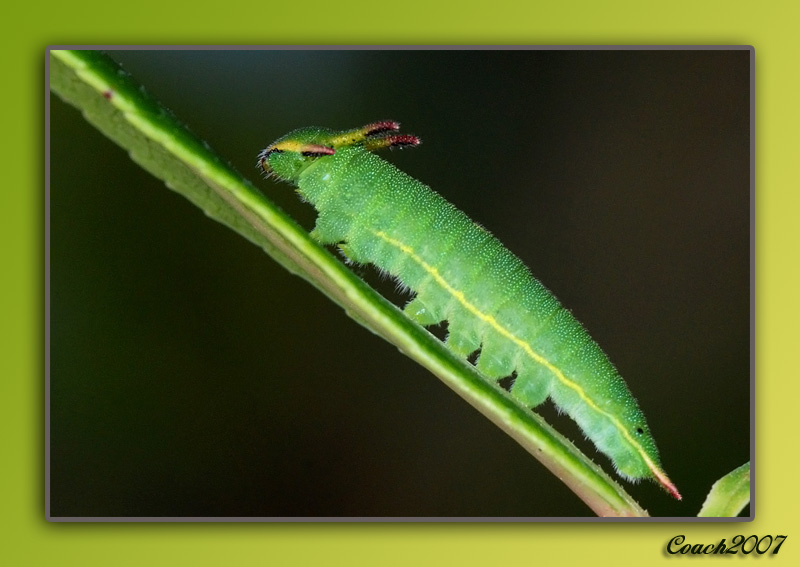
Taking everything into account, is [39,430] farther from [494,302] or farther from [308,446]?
[494,302]

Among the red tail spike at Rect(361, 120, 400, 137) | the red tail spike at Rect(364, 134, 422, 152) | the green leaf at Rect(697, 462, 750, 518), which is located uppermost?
the red tail spike at Rect(361, 120, 400, 137)

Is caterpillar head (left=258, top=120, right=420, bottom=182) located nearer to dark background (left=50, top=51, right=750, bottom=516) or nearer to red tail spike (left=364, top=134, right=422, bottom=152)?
red tail spike (left=364, top=134, right=422, bottom=152)

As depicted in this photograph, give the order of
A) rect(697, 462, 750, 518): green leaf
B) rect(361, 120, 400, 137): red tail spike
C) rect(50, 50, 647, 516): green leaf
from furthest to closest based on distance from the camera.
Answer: rect(361, 120, 400, 137): red tail spike → rect(697, 462, 750, 518): green leaf → rect(50, 50, 647, 516): green leaf

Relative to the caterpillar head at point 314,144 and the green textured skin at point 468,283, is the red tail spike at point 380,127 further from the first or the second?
the green textured skin at point 468,283

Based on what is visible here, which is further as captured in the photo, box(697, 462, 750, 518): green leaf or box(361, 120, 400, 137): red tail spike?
box(361, 120, 400, 137): red tail spike

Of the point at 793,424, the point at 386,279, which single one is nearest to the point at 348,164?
the point at 386,279

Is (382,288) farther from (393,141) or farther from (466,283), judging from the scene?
(393,141)

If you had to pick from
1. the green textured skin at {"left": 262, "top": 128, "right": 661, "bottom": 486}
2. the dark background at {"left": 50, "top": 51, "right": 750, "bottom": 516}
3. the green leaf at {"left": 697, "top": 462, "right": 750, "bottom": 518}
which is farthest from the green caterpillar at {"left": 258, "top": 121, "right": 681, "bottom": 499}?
the green leaf at {"left": 697, "top": 462, "right": 750, "bottom": 518}
